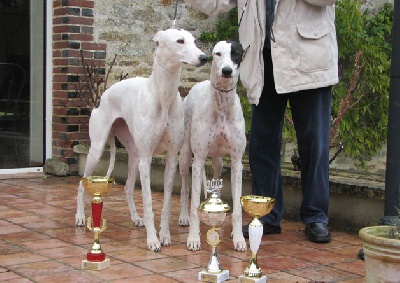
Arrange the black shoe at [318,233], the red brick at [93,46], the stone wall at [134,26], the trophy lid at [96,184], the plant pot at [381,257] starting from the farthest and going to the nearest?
the stone wall at [134,26], the red brick at [93,46], the black shoe at [318,233], the trophy lid at [96,184], the plant pot at [381,257]

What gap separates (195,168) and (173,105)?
1.42ft

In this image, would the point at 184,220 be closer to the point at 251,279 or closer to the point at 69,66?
the point at 251,279

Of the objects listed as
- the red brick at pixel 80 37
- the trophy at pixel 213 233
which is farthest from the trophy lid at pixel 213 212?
the red brick at pixel 80 37

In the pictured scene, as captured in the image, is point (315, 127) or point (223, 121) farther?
point (315, 127)

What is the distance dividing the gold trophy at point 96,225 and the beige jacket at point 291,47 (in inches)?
47.9

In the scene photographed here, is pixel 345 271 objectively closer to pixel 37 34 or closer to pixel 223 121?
pixel 223 121

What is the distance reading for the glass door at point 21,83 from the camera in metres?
7.72

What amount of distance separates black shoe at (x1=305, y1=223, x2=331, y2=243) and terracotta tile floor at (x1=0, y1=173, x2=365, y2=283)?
2.2 inches

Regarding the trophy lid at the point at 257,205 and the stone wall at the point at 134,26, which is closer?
the trophy lid at the point at 257,205

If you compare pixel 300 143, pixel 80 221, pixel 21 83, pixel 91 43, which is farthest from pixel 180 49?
pixel 21 83

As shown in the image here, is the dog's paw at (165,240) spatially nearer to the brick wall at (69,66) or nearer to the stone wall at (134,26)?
the brick wall at (69,66)

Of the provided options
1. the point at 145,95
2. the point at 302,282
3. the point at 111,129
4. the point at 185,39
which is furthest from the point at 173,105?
the point at 302,282

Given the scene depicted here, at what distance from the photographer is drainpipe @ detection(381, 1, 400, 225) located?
391 centimetres

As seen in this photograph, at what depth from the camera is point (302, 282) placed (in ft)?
12.2
